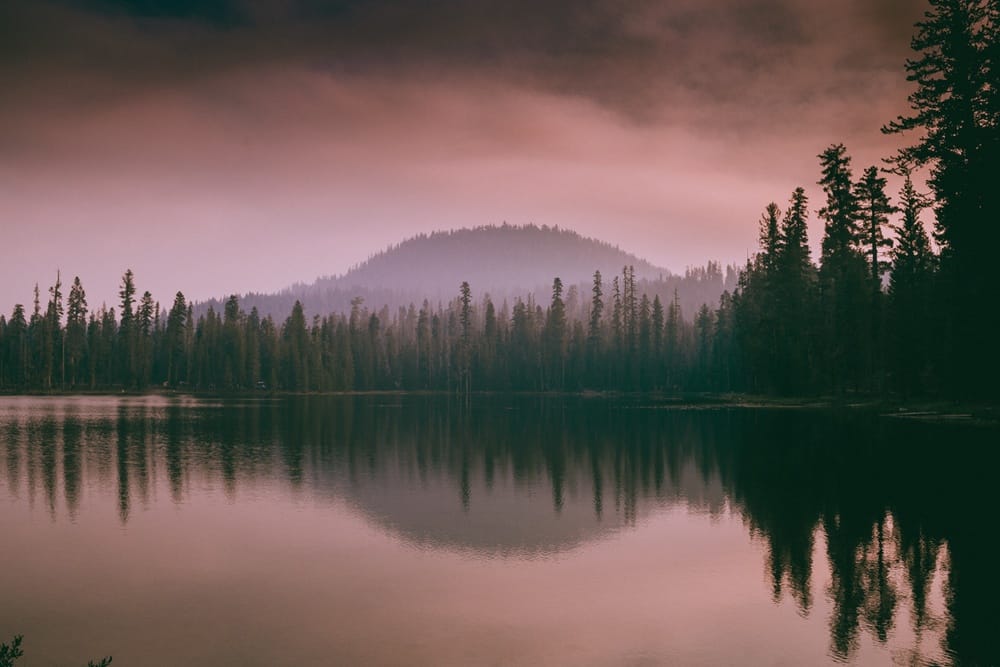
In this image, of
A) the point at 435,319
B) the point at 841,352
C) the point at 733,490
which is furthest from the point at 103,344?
the point at 733,490

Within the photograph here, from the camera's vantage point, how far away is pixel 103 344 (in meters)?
151

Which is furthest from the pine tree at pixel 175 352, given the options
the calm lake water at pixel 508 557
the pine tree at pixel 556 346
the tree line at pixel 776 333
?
the calm lake water at pixel 508 557

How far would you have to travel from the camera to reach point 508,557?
18.1m

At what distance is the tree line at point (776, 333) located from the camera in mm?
42438

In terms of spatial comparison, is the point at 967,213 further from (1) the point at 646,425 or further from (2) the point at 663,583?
(2) the point at 663,583

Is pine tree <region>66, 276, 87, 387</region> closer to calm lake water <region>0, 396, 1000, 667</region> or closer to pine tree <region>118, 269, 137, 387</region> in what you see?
pine tree <region>118, 269, 137, 387</region>

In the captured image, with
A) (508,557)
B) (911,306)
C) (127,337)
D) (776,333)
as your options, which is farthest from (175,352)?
(508,557)

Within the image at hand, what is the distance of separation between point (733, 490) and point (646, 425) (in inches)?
1202

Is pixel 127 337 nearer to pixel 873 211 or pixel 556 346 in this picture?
pixel 556 346

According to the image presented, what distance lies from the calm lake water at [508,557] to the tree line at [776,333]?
1687cm

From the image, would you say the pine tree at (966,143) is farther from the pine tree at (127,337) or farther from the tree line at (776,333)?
the pine tree at (127,337)

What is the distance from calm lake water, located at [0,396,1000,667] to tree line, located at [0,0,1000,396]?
664 inches

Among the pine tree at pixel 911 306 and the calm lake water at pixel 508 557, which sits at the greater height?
the pine tree at pixel 911 306

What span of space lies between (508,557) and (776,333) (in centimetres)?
7418
